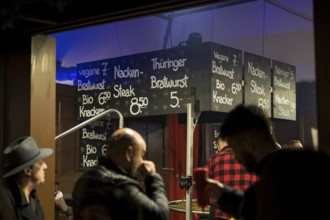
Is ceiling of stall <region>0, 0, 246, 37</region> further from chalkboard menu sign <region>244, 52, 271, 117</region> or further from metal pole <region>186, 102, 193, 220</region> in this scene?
chalkboard menu sign <region>244, 52, 271, 117</region>

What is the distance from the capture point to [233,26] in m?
7.70

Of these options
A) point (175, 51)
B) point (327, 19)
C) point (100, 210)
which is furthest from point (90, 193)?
point (175, 51)

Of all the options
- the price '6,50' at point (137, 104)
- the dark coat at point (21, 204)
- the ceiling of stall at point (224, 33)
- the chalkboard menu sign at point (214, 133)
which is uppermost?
the ceiling of stall at point (224, 33)

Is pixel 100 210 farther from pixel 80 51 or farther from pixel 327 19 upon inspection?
pixel 80 51

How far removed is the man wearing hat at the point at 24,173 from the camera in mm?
3002

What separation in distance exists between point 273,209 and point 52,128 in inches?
89.5

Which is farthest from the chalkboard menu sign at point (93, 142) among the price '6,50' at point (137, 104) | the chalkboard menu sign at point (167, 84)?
the price '6,50' at point (137, 104)

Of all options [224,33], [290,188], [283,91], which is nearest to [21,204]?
[290,188]

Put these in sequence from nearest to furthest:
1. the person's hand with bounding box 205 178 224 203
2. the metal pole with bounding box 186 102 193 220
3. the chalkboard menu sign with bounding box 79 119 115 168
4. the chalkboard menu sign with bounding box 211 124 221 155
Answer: the person's hand with bounding box 205 178 224 203, the metal pole with bounding box 186 102 193 220, the chalkboard menu sign with bounding box 79 119 115 168, the chalkboard menu sign with bounding box 211 124 221 155

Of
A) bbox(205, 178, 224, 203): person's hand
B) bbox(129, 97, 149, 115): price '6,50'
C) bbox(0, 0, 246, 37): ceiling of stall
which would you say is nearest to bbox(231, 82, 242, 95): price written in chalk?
bbox(129, 97, 149, 115): price '6,50'

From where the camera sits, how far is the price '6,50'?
18.7 feet

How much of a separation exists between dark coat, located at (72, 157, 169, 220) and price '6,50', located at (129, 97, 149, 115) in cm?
308

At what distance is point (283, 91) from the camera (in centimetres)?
653

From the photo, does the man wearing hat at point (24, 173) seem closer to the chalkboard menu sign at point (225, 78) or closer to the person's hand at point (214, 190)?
the person's hand at point (214, 190)
